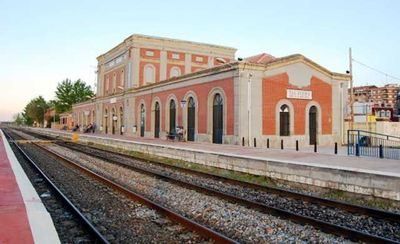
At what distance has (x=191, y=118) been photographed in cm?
2819

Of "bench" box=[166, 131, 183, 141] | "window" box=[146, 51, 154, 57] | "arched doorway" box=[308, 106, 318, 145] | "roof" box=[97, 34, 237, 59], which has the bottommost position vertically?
"bench" box=[166, 131, 183, 141]

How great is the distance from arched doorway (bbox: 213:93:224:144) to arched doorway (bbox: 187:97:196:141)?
2.75 meters

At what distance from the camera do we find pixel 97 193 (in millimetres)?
9352

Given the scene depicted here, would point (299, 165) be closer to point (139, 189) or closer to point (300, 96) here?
point (139, 189)

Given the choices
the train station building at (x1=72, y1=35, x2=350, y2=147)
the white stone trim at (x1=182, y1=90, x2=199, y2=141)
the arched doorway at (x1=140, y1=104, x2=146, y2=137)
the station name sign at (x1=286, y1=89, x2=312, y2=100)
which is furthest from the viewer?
the arched doorway at (x1=140, y1=104, x2=146, y2=137)

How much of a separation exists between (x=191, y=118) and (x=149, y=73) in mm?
16772

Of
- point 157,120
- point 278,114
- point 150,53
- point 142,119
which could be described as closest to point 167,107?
point 157,120

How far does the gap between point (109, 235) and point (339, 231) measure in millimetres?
3828

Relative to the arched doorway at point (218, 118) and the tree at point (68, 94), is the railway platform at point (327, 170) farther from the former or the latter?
the tree at point (68, 94)

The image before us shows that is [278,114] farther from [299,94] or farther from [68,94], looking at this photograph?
[68,94]

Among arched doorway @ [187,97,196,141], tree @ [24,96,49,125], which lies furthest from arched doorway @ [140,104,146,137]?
tree @ [24,96,49,125]

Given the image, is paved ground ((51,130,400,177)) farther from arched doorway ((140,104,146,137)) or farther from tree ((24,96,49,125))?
tree ((24,96,49,125))

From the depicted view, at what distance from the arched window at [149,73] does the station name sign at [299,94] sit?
887 inches

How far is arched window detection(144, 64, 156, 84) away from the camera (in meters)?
42.8
